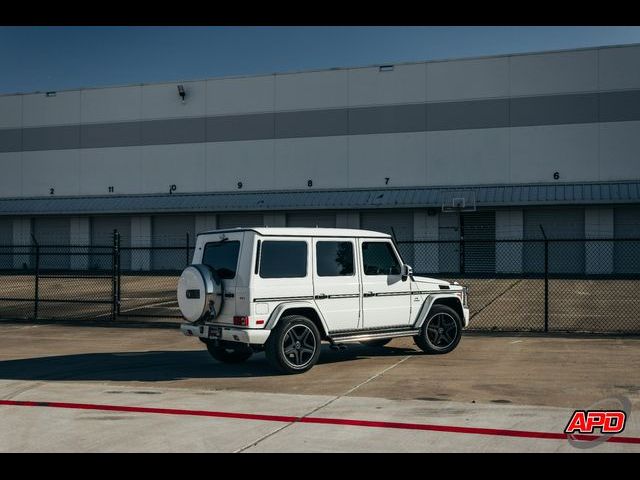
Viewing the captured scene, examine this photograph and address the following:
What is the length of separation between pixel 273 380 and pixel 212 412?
2.21 metres

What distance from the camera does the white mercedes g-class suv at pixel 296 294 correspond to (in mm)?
10047

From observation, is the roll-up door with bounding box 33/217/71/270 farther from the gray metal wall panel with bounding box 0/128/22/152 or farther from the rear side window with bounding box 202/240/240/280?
the rear side window with bounding box 202/240/240/280

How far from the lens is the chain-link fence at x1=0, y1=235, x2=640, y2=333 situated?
17.8 m

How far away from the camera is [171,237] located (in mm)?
40688

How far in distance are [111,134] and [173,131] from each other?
13.3ft

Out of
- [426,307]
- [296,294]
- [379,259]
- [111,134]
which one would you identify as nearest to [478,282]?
[426,307]

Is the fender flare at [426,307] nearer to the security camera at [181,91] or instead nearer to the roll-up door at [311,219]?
the roll-up door at [311,219]

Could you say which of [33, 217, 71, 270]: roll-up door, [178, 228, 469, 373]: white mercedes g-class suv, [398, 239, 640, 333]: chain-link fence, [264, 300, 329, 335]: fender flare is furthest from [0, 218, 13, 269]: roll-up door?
[264, 300, 329, 335]: fender flare

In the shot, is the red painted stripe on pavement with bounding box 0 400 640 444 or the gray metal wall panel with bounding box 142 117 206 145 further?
the gray metal wall panel with bounding box 142 117 206 145

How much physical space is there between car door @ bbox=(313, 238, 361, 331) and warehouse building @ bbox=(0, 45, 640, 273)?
2449 centimetres

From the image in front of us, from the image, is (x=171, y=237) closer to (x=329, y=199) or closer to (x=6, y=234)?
(x=329, y=199)

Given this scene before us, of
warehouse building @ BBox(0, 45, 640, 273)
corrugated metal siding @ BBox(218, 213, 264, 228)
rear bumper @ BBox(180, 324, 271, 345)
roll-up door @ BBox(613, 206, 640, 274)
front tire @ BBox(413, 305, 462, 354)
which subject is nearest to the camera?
rear bumper @ BBox(180, 324, 271, 345)

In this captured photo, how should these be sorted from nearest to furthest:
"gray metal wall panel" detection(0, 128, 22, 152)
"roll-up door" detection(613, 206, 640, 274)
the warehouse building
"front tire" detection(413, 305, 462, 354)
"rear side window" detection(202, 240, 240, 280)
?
"rear side window" detection(202, 240, 240, 280), "front tire" detection(413, 305, 462, 354), "roll-up door" detection(613, 206, 640, 274), the warehouse building, "gray metal wall panel" detection(0, 128, 22, 152)

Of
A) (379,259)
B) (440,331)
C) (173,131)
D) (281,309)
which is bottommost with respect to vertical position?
(440,331)
